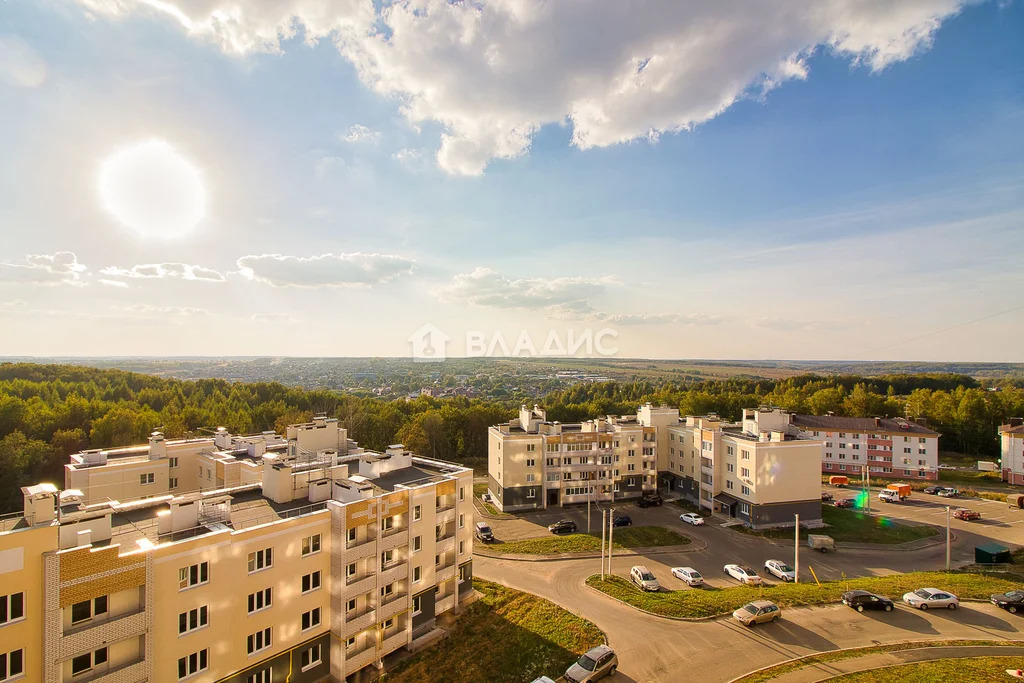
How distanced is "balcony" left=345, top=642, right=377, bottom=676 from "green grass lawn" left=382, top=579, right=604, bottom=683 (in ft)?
3.52

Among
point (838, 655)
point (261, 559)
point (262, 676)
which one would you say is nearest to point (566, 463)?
point (838, 655)

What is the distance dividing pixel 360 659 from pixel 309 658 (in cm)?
221

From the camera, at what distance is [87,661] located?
15.3 meters

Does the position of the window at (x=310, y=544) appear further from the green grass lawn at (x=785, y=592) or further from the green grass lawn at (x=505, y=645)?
the green grass lawn at (x=785, y=592)

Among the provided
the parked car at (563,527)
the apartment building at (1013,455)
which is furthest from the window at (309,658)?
the apartment building at (1013,455)

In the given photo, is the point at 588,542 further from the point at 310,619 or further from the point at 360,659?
the point at 310,619

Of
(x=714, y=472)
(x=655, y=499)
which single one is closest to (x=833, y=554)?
(x=714, y=472)

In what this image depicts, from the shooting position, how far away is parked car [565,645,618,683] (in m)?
20.3

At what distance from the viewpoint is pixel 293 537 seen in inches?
780

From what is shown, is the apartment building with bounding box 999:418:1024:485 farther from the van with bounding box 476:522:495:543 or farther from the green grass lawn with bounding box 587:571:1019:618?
the van with bounding box 476:522:495:543

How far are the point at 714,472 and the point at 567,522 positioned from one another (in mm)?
15855

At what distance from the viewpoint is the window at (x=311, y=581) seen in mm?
20266

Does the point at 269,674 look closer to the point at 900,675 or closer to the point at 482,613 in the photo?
the point at 482,613

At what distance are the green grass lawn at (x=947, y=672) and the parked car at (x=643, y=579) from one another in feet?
35.9
